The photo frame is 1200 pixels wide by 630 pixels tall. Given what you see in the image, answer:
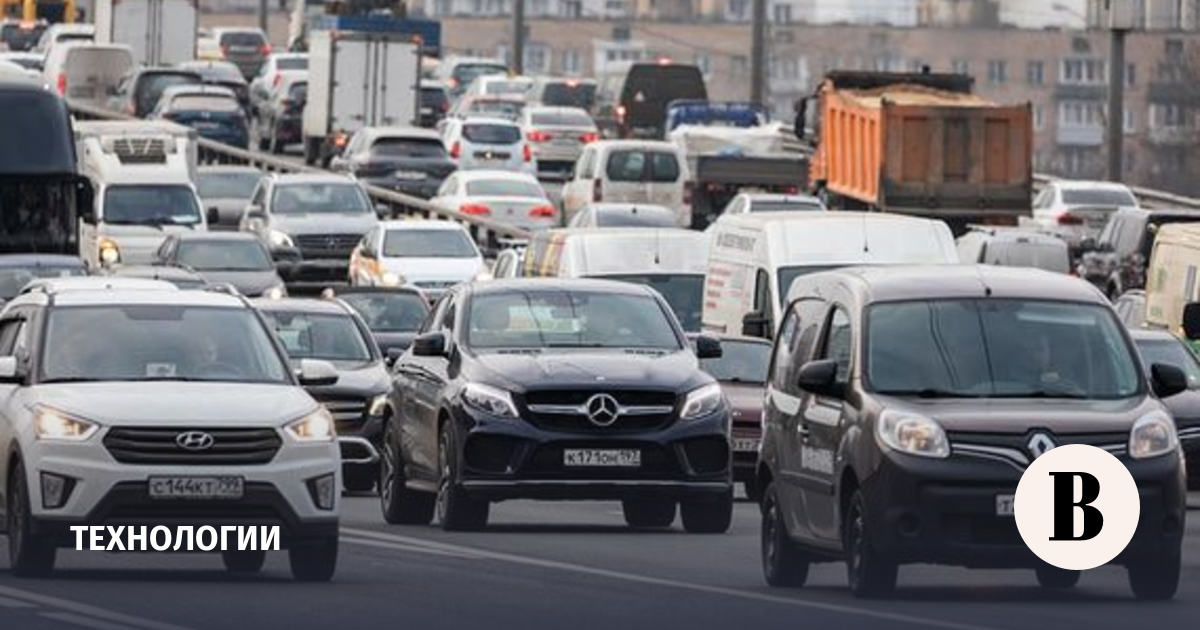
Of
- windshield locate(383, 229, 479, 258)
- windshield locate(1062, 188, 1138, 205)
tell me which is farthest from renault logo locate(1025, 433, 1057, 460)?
windshield locate(1062, 188, 1138, 205)

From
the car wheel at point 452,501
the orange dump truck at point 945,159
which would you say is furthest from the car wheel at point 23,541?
the orange dump truck at point 945,159

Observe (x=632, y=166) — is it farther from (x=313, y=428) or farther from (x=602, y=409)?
(x=313, y=428)

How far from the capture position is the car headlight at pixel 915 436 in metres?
18.2

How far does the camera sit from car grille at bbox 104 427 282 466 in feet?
63.1

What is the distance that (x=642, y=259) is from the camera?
39.2 m

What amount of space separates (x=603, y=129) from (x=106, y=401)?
7529 cm

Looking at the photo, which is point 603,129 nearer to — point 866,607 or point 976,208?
point 976,208

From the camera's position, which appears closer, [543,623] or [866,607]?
[543,623]

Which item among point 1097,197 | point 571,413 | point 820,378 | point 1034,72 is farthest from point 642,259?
point 1034,72

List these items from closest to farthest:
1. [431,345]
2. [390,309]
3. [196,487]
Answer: [196,487], [431,345], [390,309]

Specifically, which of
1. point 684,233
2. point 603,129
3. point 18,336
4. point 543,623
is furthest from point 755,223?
point 603,129

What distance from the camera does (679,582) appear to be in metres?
20.1

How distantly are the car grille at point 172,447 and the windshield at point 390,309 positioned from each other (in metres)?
20.4

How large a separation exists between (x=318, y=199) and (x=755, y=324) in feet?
84.8
